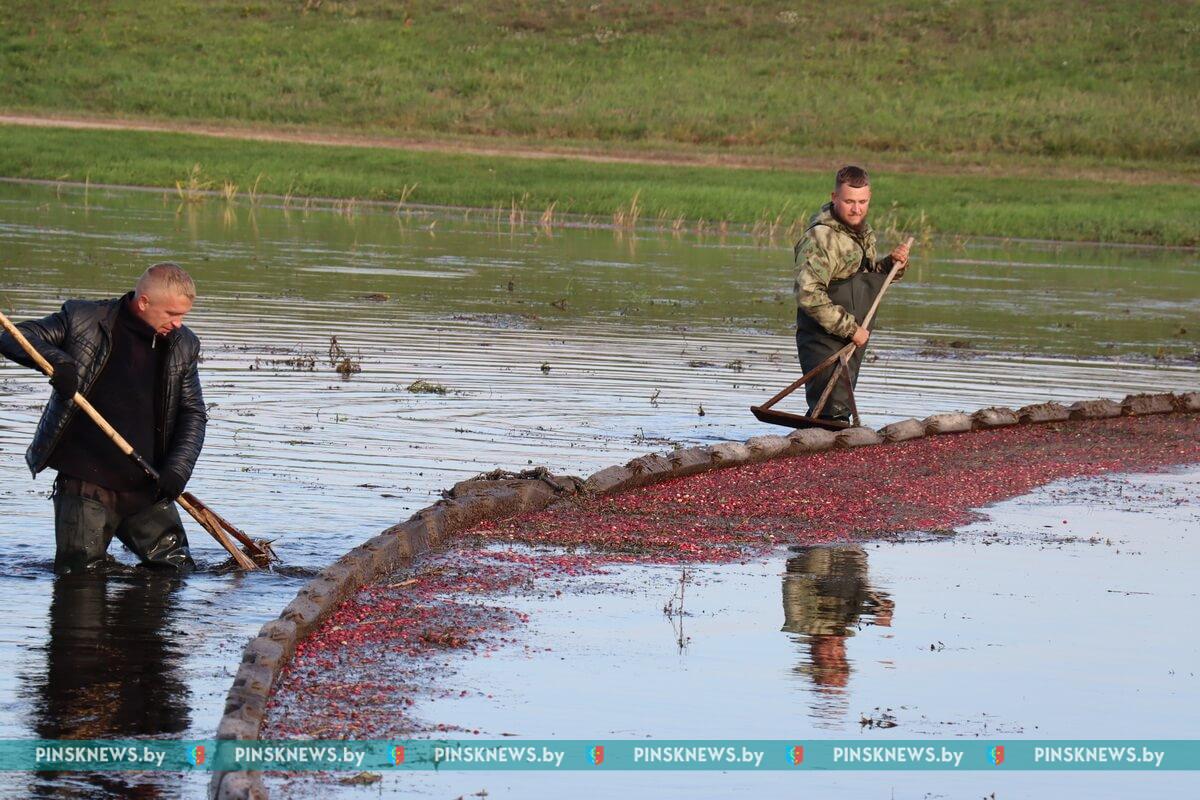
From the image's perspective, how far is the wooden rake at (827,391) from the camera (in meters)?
13.4

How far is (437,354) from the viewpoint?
18.6m

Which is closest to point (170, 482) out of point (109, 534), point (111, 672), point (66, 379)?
point (109, 534)

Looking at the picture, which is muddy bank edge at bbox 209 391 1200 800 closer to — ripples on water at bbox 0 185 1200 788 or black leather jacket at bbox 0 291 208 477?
ripples on water at bbox 0 185 1200 788

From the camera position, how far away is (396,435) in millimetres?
13789

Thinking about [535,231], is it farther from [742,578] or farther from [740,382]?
[742,578]

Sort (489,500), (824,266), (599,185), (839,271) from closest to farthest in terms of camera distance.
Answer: (489,500)
(824,266)
(839,271)
(599,185)

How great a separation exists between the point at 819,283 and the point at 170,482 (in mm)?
5491

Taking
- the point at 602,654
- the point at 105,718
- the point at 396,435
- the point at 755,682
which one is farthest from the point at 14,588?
the point at 396,435

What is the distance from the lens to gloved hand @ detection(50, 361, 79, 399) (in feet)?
28.1

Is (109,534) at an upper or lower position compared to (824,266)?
lower

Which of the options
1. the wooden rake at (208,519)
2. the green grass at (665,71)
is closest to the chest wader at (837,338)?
the wooden rake at (208,519)

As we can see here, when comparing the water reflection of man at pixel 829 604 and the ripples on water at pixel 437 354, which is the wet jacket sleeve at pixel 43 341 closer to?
the ripples on water at pixel 437 354

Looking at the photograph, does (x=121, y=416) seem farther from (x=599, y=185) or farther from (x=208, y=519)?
(x=599, y=185)

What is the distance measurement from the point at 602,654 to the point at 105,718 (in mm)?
1971
